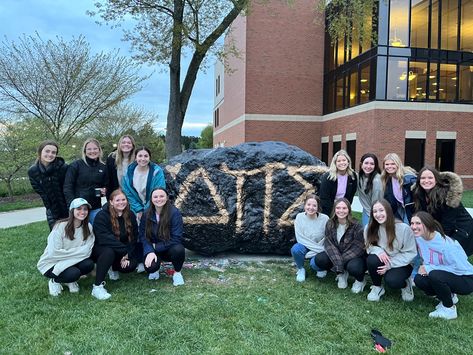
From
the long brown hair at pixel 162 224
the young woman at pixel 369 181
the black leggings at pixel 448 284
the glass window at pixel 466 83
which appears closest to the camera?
the black leggings at pixel 448 284

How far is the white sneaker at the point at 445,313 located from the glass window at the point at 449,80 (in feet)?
55.0

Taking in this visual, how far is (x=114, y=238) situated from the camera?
14.2 feet

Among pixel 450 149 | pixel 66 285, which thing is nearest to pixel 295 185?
pixel 66 285

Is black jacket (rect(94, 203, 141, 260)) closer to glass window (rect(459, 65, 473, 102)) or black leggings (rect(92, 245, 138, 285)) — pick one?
black leggings (rect(92, 245, 138, 285))

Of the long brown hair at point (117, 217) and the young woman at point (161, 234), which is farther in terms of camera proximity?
the young woman at point (161, 234)

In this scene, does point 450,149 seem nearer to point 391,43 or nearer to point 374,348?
point 391,43

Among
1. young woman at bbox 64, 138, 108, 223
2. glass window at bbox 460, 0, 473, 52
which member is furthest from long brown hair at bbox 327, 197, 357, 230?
glass window at bbox 460, 0, 473, 52

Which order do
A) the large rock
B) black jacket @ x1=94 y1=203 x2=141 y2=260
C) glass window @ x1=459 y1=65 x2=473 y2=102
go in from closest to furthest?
black jacket @ x1=94 y1=203 x2=141 y2=260, the large rock, glass window @ x1=459 y1=65 x2=473 y2=102

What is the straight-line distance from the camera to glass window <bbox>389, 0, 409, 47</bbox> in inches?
675

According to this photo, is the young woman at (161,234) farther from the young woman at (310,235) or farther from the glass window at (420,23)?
the glass window at (420,23)

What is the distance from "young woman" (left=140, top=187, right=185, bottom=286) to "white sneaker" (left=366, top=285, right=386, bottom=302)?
6.73 ft

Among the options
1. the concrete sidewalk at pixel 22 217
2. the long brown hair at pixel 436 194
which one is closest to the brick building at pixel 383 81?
the concrete sidewalk at pixel 22 217

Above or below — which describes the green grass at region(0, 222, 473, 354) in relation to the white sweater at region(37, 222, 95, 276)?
below

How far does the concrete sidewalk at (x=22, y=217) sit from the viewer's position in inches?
355
